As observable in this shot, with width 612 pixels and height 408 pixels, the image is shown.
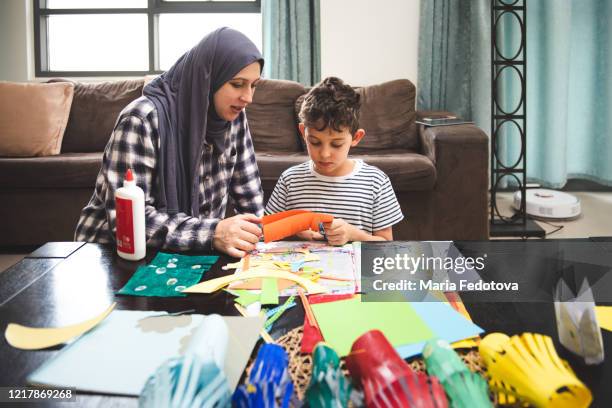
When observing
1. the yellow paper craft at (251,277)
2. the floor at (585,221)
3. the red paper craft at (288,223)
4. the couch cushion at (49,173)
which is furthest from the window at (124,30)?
the yellow paper craft at (251,277)

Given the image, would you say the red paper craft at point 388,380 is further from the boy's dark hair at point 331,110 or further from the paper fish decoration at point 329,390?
the boy's dark hair at point 331,110

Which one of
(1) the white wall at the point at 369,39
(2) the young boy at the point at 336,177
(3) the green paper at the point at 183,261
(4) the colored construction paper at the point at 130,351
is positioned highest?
(1) the white wall at the point at 369,39

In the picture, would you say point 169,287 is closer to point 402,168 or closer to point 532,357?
point 532,357

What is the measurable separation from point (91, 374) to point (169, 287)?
0.96 ft

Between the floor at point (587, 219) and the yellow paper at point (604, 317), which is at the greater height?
Result: the yellow paper at point (604, 317)

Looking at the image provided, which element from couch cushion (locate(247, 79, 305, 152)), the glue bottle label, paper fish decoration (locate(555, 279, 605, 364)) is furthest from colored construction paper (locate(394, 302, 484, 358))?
couch cushion (locate(247, 79, 305, 152))

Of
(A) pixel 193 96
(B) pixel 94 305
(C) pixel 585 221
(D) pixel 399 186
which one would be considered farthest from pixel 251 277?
(C) pixel 585 221

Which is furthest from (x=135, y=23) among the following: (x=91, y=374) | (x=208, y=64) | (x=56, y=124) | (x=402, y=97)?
(x=91, y=374)

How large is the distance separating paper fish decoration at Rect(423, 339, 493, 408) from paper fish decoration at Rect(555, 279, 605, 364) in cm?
20

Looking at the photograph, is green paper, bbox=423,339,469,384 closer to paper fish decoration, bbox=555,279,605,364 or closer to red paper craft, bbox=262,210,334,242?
paper fish decoration, bbox=555,279,605,364

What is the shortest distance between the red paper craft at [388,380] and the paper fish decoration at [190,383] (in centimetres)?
15

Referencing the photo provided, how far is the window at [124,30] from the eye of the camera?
4.32 metres

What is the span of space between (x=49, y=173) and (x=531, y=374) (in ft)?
9.50

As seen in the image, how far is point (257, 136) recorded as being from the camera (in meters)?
3.56
